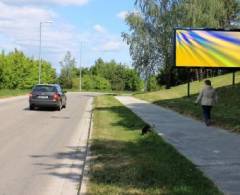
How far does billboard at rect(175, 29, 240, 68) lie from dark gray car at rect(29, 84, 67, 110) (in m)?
8.06

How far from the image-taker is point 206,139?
47.8 ft

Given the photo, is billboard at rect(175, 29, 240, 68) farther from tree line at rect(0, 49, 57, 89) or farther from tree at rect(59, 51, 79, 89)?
tree at rect(59, 51, 79, 89)

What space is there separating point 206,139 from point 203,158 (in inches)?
142

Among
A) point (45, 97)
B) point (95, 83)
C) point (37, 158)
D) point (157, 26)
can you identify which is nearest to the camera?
point (37, 158)

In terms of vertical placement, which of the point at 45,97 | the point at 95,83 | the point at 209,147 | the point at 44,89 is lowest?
the point at 95,83

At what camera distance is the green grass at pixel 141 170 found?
25.8 ft

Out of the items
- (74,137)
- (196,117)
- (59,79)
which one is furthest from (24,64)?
(74,137)

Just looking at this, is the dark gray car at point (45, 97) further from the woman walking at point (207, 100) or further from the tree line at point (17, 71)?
the tree line at point (17, 71)

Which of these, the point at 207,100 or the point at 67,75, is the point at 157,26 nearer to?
the point at 207,100

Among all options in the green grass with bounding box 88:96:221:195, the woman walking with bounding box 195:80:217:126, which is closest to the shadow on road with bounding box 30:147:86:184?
the green grass with bounding box 88:96:221:195

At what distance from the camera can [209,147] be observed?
12812 millimetres

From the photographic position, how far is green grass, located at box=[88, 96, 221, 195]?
7.87 meters

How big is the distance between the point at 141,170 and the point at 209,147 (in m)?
3.87

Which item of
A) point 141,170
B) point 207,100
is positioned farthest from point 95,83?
point 141,170
